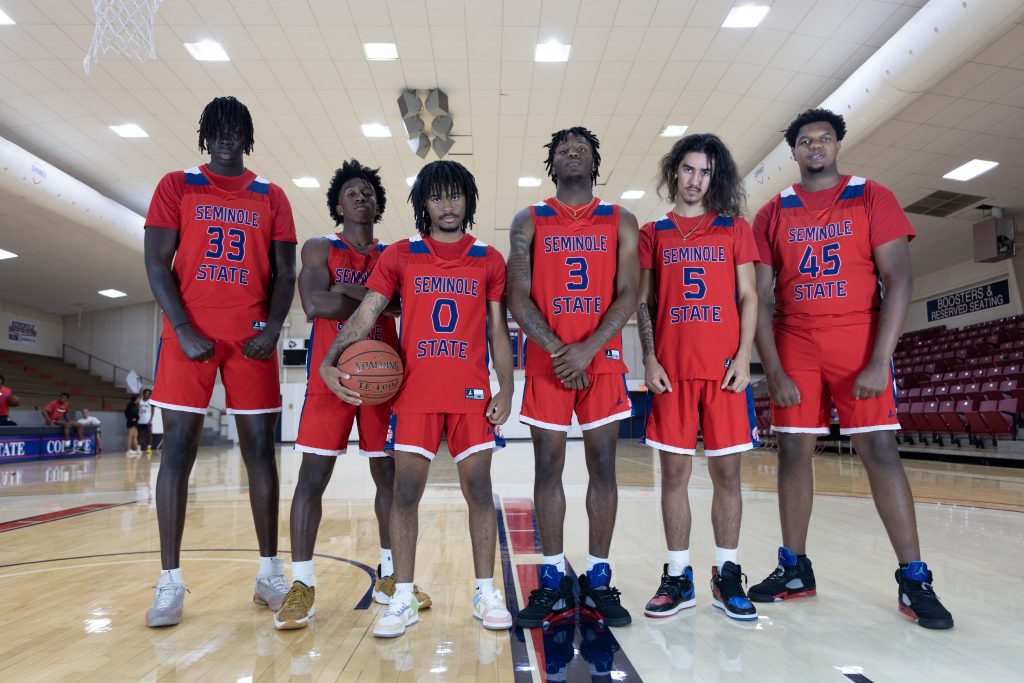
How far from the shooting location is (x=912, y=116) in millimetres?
9375

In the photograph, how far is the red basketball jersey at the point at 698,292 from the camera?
2504 mm

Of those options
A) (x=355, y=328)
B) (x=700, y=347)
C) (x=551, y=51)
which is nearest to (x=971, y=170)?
(x=551, y=51)

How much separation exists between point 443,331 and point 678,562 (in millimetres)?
1155

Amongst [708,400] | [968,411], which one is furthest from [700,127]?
[708,400]

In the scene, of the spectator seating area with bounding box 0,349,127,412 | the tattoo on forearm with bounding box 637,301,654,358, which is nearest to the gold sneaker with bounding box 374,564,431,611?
the tattoo on forearm with bounding box 637,301,654,358

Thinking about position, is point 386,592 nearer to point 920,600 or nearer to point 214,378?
point 214,378

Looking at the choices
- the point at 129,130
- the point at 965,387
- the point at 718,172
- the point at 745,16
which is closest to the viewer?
the point at 718,172

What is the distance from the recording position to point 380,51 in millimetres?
7969

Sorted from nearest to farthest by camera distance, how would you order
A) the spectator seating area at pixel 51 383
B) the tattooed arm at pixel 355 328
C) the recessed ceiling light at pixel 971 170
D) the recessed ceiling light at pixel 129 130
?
the tattooed arm at pixel 355 328, the recessed ceiling light at pixel 129 130, the recessed ceiling light at pixel 971 170, the spectator seating area at pixel 51 383

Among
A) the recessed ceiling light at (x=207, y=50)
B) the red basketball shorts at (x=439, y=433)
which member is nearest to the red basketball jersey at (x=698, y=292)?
the red basketball shorts at (x=439, y=433)

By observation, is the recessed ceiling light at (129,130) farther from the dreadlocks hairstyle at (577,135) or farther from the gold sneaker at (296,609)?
the gold sneaker at (296,609)

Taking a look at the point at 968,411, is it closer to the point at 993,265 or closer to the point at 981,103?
Answer: the point at 981,103

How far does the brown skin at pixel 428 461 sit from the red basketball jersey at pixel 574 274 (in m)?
0.16

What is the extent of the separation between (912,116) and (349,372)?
969 cm
